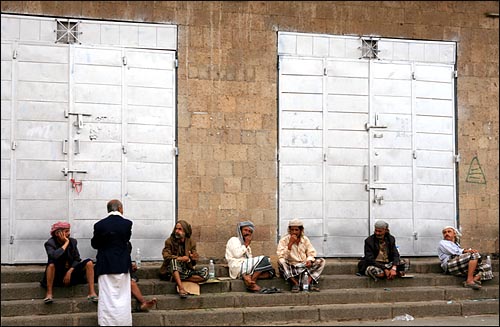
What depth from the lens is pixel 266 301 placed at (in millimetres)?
10500

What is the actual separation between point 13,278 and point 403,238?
5.97m

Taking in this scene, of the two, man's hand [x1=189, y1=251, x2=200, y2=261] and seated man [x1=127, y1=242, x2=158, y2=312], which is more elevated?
man's hand [x1=189, y1=251, x2=200, y2=261]

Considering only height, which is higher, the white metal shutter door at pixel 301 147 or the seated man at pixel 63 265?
the white metal shutter door at pixel 301 147

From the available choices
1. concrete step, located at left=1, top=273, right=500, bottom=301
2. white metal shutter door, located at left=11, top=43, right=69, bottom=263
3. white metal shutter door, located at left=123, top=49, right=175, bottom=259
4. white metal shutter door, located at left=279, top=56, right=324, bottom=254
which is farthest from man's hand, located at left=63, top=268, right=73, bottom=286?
white metal shutter door, located at left=279, top=56, right=324, bottom=254

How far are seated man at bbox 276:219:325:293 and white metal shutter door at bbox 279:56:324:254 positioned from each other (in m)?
0.76

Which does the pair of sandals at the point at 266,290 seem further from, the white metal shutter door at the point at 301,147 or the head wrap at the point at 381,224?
the head wrap at the point at 381,224

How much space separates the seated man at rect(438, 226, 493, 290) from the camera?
37.3 ft

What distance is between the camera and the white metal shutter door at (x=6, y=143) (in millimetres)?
10781

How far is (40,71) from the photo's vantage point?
11.1 meters

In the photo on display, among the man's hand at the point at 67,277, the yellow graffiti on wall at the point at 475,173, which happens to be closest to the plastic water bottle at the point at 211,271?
the man's hand at the point at 67,277

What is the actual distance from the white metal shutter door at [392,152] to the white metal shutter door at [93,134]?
13.1 ft

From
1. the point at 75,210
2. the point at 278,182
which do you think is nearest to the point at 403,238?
the point at 278,182

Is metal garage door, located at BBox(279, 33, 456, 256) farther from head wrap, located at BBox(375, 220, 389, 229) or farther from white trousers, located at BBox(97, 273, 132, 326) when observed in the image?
white trousers, located at BBox(97, 273, 132, 326)

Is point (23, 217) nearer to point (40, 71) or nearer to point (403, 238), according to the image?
point (40, 71)
